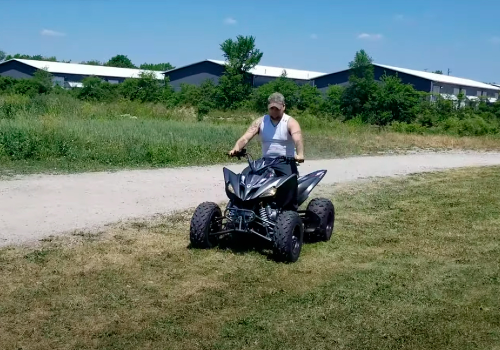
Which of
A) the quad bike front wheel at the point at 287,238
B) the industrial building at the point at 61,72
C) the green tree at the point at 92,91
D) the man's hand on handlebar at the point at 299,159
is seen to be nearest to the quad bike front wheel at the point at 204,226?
the quad bike front wheel at the point at 287,238

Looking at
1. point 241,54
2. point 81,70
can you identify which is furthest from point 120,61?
point 241,54

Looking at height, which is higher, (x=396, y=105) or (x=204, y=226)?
(x=396, y=105)

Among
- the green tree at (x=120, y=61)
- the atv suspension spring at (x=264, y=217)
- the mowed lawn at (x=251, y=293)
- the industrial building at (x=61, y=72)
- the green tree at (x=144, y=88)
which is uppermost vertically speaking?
the green tree at (x=120, y=61)

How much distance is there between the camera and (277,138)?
7.27 metres

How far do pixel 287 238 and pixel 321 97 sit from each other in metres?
37.7

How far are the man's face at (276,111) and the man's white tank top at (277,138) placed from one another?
3.6 inches

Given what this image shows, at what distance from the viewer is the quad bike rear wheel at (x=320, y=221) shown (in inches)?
297

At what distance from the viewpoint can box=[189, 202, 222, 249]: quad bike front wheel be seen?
684 centimetres

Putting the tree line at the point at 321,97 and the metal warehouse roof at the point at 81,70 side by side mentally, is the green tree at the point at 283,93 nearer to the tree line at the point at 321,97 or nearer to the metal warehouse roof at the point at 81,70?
the tree line at the point at 321,97

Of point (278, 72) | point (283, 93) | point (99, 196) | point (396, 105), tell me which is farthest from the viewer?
point (278, 72)

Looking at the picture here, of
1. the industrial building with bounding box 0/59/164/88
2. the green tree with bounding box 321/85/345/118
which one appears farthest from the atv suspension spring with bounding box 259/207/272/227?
the industrial building with bounding box 0/59/164/88

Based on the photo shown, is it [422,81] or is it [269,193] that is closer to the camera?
[269,193]

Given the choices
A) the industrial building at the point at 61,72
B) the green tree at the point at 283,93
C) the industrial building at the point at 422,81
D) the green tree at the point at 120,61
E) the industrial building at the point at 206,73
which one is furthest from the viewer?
the green tree at the point at 120,61

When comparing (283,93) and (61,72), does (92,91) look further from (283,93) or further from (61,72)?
(61,72)
